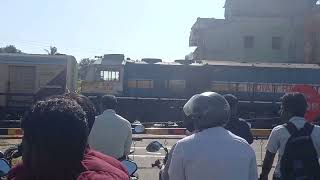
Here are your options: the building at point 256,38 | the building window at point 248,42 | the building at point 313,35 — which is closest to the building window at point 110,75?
the building at point 256,38

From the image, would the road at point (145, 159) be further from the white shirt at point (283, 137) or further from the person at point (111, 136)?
the white shirt at point (283, 137)

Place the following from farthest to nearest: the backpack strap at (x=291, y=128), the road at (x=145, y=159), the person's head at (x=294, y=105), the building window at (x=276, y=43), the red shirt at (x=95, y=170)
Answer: the building window at (x=276, y=43), the road at (x=145, y=159), the person's head at (x=294, y=105), the backpack strap at (x=291, y=128), the red shirt at (x=95, y=170)

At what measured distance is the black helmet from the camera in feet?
11.1

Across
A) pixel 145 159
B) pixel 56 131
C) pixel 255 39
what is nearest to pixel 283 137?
pixel 56 131

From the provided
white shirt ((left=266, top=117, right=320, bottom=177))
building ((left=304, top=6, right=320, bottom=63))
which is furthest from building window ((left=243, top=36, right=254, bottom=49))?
white shirt ((left=266, top=117, right=320, bottom=177))

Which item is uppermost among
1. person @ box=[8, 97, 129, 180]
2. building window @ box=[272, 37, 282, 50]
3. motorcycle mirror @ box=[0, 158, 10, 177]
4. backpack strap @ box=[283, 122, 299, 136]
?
building window @ box=[272, 37, 282, 50]

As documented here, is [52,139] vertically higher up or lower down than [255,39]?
lower down

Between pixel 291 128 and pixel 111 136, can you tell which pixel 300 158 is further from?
pixel 111 136

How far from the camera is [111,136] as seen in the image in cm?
561

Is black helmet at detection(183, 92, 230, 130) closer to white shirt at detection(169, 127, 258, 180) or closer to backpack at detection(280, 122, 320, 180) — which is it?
white shirt at detection(169, 127, 258, 180)

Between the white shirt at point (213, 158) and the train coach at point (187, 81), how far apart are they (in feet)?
64.6

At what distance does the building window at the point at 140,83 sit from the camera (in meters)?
24.0

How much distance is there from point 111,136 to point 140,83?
18570mm

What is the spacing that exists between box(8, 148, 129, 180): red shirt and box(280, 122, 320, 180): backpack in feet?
8.41
